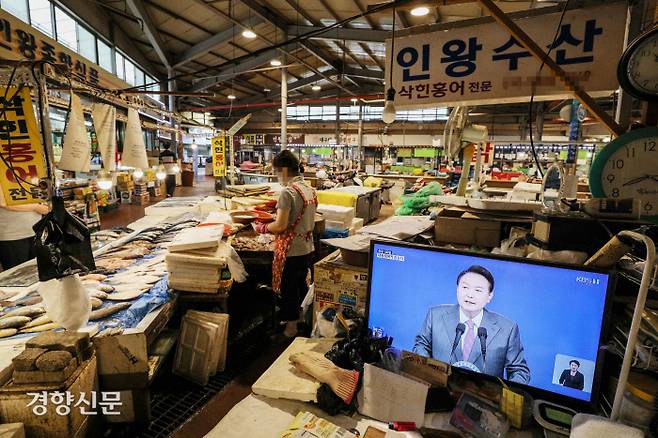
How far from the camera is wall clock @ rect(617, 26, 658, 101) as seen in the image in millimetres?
1574

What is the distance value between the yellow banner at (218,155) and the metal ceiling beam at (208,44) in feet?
15.9

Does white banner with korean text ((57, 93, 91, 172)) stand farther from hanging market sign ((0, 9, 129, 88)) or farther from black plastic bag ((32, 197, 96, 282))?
black plastic bag ((32, 197, 96, 282))

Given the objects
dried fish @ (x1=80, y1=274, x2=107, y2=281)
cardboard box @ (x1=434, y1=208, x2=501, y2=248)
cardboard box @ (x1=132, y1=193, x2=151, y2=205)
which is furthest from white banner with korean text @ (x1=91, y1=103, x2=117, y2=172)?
cardboard box @ (x1=132, y1=193, x2=151, y2=205)

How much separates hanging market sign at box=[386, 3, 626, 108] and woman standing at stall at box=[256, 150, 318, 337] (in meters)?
1.31

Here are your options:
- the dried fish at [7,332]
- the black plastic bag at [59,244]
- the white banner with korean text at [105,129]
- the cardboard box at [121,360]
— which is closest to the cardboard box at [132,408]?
the cardboard box at [121,360]

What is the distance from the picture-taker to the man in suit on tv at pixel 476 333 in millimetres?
1186

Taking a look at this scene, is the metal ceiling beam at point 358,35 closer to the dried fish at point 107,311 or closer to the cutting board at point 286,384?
the dried fish at point 107,311

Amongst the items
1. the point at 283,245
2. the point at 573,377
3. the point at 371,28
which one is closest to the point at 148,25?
the point at 371,28

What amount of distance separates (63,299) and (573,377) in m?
2.35

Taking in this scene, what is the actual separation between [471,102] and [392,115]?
44.7 inches

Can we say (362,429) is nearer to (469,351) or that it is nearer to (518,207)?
(469,351)

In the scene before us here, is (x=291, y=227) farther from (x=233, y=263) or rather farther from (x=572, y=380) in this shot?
(x=572, y=380)

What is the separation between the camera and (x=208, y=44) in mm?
11359

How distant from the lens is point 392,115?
3.38 meters
